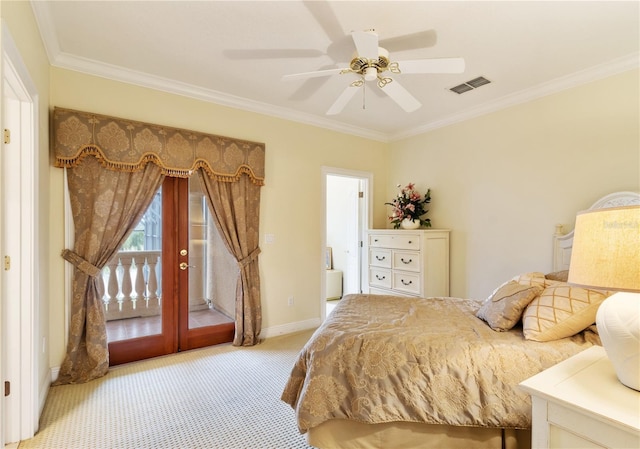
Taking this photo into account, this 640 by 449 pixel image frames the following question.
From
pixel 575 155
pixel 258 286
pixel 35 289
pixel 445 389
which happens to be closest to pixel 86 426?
pixel 35 289

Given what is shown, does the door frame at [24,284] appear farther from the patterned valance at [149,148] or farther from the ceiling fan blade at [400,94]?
the ceiling fan blade at [400,94]

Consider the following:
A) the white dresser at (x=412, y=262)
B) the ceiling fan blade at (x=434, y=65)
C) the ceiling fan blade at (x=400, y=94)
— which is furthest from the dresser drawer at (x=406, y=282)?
the ceiling fan blade at (x=434, y=65)

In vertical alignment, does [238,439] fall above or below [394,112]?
below

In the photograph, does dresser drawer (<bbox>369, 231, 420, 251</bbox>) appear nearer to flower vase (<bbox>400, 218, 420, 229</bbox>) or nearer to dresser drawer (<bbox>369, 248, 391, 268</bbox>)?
dresser drawer (<bbox>369, 248, 391, 268</bbox>)

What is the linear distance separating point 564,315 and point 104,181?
3.44m

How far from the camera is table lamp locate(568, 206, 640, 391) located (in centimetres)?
101

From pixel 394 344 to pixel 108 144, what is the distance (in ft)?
9.14

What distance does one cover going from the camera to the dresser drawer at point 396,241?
3717 millimetres

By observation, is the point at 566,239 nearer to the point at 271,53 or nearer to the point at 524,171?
the point at 524,171

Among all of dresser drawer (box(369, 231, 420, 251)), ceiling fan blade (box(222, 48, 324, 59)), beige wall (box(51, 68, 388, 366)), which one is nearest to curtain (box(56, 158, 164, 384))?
beige wall (box(51, 68, 388, 366))

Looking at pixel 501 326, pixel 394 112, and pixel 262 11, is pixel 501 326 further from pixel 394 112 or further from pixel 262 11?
pixel 394 112

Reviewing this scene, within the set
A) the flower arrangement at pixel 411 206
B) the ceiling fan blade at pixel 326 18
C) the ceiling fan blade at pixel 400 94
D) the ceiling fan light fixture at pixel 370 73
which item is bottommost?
the flower arrangement at pixel 411 206

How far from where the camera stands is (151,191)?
2965 millimetres

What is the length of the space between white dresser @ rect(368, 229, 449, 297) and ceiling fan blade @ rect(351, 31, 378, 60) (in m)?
2.23
